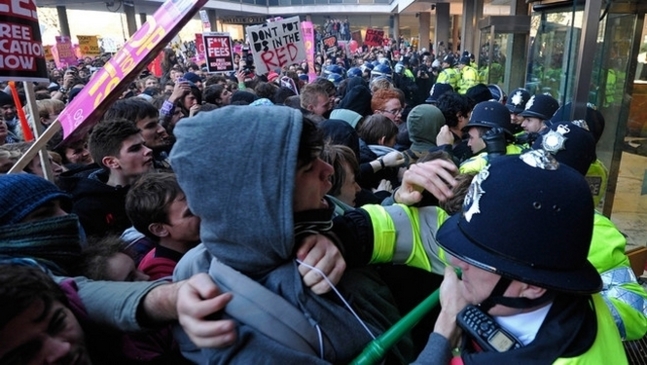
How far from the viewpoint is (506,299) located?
1.14m

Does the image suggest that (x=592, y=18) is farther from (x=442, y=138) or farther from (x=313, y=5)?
(x=313, y=5)

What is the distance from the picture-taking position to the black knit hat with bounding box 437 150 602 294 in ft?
3.49

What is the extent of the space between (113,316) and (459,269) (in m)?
1.01

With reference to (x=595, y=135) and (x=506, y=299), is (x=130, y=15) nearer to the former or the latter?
(x=595, y=135)

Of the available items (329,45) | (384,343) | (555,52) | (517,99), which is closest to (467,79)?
(555,52)

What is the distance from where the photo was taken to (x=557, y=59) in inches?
231

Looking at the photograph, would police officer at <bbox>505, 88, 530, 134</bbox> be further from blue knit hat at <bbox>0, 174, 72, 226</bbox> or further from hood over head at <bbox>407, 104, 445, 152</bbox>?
blue knit hat at <bbox>0, 174, 72, 226</bbox>

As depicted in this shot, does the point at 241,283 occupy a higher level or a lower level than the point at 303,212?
lower

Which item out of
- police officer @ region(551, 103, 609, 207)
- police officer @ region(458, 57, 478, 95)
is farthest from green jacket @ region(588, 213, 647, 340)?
police officer @ region(458, 57, 478, 95)

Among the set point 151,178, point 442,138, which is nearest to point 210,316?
point 151,178

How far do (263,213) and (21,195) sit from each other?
1.05m

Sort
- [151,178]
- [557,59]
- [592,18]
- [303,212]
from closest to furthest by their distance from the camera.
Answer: [303,212], [151,178], [592,18], [557,59]

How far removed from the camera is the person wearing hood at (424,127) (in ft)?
13.0

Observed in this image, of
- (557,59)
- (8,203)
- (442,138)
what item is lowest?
(442,138)
